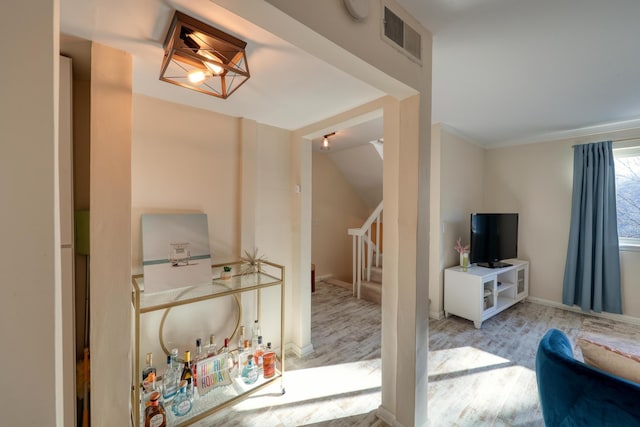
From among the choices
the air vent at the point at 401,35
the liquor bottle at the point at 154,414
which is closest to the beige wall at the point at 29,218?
the air vent at the point at 401,35

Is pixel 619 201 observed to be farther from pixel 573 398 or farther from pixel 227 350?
pixel 227 350

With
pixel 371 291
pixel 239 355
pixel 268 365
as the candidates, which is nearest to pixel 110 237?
pixel 239 355

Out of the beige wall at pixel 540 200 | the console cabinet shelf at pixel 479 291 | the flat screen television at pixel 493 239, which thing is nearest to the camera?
the console cabinet shelf at pixel 479 291

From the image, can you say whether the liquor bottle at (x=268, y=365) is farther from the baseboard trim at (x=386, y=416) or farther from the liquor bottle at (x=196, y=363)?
the baseboard trim at (x=386, y=416)

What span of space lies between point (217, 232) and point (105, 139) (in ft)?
3.20

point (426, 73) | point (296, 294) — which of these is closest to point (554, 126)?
point (426, 73)

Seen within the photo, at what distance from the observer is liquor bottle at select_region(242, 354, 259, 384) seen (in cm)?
187

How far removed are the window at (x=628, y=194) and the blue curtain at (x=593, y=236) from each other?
8.1 inches

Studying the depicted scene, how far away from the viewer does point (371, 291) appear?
375 centimetres

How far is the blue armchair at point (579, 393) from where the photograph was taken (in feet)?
2.61

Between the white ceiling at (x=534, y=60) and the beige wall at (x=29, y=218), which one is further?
the white ceiling at (x=534, y=60)

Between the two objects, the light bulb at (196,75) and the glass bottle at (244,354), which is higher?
the light bulb at (196,75)

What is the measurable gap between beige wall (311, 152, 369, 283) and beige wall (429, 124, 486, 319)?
6.69 ft

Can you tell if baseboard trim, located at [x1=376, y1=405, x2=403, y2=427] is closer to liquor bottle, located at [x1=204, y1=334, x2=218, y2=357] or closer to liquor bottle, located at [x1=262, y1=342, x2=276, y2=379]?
liquor bottle, located at [x1=262, y1=342, x2=276, y2=379]
